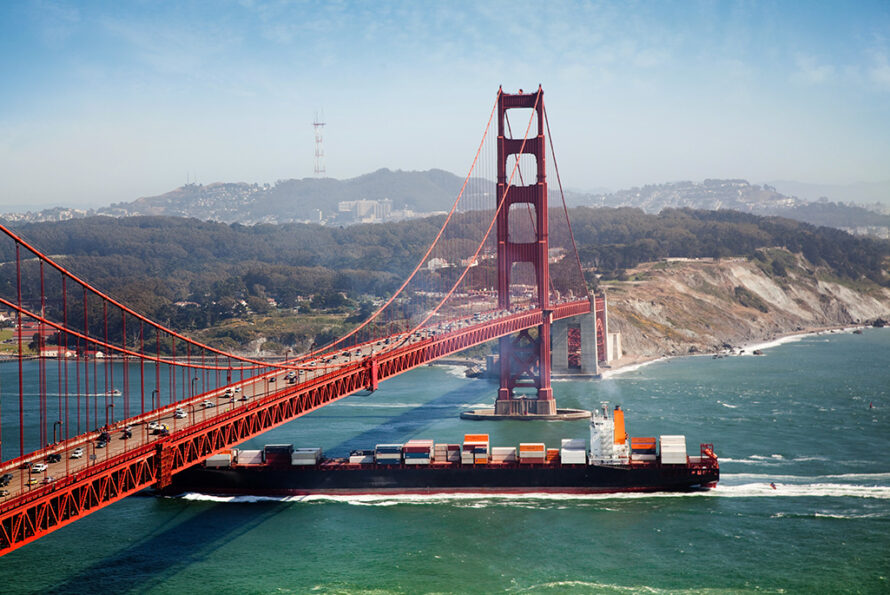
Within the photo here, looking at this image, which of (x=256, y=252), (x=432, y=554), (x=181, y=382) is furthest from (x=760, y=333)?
(x=256, y=252)

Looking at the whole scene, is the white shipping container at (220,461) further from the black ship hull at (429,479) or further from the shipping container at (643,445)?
the shipping container at (643,445)

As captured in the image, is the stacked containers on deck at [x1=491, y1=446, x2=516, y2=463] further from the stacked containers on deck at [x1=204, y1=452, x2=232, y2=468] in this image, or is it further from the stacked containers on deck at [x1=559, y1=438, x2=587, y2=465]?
the stacked containers on deck at [x1=204, y1=452, x2=232, y2=468]

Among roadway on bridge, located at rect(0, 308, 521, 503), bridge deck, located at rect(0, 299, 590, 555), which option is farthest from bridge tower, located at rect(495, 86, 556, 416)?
roadway on bridge, located at rect(0, 308, 521, 503)

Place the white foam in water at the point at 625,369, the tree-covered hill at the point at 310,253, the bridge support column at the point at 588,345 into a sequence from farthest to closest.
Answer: the tree-covered hill at the point at 310,253
the white foam in water at the point at 625,369
the bridge support column at the point at 588,345

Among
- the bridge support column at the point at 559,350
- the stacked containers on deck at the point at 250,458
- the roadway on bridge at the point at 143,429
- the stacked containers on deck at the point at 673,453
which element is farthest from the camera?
the bridge support column at the point at 559,350

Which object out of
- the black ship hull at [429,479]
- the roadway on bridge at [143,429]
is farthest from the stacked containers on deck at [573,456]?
the roadway on bridge at [143,429]

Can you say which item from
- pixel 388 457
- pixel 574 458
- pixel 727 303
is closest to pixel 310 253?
pixel 727 303
